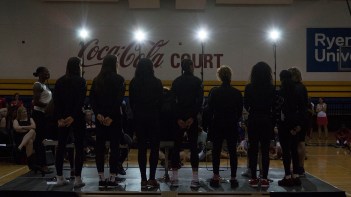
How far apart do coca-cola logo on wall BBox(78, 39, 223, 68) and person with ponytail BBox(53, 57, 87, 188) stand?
8504mm

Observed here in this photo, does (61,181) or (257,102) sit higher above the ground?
(257,102)

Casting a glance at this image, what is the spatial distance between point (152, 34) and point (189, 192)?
30.5 ft

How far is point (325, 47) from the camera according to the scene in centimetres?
1335

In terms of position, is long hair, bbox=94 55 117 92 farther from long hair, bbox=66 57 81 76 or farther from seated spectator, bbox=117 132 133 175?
seated spectator, bbox=117 132 133 175

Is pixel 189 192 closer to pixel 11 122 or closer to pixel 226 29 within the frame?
pixel 11 122

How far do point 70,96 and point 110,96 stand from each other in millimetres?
485

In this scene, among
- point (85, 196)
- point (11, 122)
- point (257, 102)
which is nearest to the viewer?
point (85, 196)

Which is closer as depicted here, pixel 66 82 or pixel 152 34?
pixel 66 82

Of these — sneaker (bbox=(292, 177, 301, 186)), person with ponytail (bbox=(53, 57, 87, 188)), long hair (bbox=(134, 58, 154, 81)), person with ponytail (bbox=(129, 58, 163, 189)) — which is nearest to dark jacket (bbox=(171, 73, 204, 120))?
person with ponytail (bbox=(129, 58, 163, 189))

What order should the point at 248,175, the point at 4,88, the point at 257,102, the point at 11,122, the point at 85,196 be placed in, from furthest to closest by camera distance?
the point at 4,88 → the point at 11,122 → the point at 248,175 → the point at 257,102 → the point at 85,196

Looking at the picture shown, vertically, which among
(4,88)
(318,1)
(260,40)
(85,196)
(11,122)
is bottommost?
(85,196)

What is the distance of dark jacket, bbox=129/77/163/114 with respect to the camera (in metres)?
4.76

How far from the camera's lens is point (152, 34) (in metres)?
13.4

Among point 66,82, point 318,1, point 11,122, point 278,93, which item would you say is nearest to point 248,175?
point 278,93
